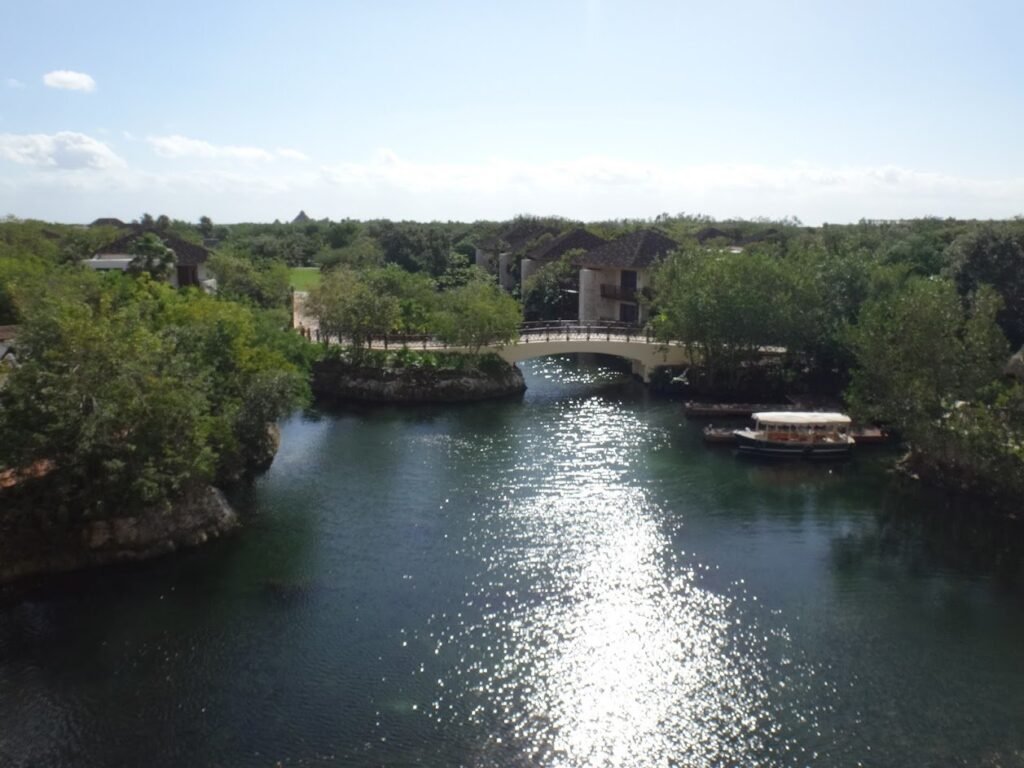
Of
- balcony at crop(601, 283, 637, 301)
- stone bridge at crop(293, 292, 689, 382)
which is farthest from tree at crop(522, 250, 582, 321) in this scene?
stone bridge at crop(293, 292, 689, 382)

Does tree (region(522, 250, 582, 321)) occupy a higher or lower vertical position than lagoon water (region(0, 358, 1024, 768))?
higher

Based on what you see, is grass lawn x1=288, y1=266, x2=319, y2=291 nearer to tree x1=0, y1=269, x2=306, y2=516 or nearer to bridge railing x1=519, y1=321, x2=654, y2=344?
bridge railing x1=519, y1=321, x2=654, y2=344

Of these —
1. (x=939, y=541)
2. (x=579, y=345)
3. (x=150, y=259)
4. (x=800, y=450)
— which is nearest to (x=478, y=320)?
(x=579, y=345)

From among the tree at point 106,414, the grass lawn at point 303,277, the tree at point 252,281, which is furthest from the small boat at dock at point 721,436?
the grass lawn at point 303,277

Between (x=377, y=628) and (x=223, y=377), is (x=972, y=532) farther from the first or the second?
(x=223, y=377)

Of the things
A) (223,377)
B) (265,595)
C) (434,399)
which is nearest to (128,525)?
(265,595)

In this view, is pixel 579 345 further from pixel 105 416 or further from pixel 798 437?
pixel 105 416
